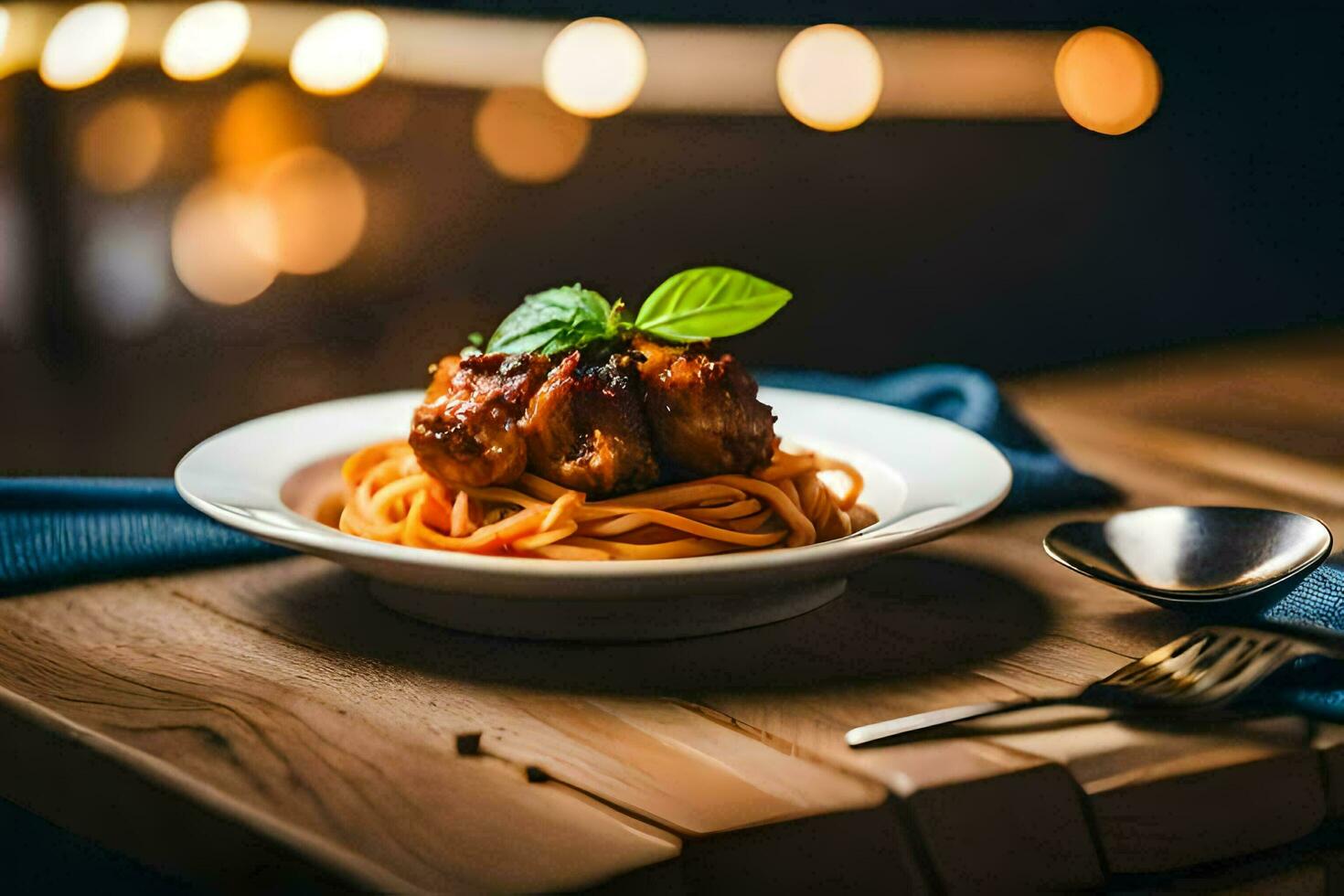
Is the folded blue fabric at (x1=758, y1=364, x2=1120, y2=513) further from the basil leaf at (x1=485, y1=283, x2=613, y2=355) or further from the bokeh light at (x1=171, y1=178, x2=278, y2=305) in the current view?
the bokeh light at (x1=171, y1=178, x2=278, y2=305)

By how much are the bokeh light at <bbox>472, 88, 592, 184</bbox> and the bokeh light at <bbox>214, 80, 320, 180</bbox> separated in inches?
23.1

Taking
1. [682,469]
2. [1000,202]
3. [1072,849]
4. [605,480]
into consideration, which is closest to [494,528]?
[605,480]

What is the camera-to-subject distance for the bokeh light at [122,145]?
14.4ft

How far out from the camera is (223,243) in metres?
4.82

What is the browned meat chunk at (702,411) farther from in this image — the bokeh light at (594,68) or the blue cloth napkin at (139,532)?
the bokeh light at (594,68)

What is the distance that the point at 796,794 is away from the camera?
4.28 ft

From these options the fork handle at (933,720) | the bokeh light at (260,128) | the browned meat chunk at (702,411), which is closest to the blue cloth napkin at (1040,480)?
the fork handle at (933,720)

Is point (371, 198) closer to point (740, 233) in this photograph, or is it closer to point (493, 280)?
point (493, 280)

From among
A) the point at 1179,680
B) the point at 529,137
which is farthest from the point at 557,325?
the point at 529,137

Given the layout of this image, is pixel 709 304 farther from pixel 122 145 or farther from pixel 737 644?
pixel 122 145

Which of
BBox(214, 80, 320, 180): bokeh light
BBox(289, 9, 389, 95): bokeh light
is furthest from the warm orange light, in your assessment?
BBox(214, 80, 320, 180): bokeh light

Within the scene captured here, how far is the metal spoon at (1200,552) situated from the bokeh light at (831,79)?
336cm

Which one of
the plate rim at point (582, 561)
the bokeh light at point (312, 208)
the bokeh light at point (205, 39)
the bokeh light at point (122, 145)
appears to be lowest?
the plate rim at point (582, 561)

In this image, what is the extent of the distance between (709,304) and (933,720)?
74cm
